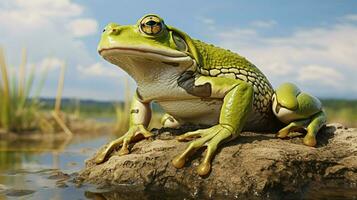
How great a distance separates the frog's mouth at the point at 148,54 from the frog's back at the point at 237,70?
0.22m

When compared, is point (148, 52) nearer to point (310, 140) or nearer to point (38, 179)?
point (310, 140)

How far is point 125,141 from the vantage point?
4.17 metres

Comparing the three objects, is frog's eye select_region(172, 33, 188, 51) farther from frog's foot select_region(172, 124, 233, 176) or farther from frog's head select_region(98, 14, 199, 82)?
frog's foot select_region(172, 124, 233, 176)

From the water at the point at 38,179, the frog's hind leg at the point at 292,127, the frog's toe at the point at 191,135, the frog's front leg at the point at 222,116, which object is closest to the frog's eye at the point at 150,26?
the frog's front leg at the point at 222,116

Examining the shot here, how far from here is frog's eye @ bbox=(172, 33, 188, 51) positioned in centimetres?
393

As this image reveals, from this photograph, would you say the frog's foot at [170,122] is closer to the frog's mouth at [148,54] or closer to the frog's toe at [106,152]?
the frog's toe at [106,152]

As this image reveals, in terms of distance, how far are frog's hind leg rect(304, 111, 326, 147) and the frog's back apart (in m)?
0.45

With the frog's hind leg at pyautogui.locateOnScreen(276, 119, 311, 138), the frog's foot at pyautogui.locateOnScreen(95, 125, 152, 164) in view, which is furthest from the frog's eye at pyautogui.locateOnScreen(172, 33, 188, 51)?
the frog's hind leg at pyautogui.locateOnScreen(276, 119, 311, 138)

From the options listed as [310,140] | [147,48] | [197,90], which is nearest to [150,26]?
[147,48]

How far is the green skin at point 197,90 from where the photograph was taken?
12.2 ft

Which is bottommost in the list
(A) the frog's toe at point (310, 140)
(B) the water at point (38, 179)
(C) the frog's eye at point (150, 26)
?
(B) the water at point (38, 179)

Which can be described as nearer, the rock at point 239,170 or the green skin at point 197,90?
the rock at point 239,170

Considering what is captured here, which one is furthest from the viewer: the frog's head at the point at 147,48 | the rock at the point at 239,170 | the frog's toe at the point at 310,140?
the frog's toe at the point at 310,140

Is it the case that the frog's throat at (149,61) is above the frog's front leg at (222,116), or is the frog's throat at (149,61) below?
above
